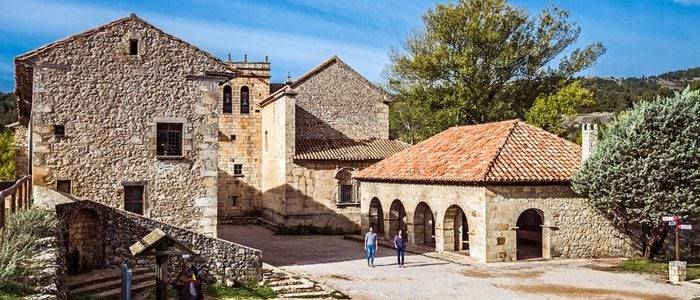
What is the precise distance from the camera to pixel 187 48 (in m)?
21.1

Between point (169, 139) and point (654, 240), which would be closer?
point (169, 139)

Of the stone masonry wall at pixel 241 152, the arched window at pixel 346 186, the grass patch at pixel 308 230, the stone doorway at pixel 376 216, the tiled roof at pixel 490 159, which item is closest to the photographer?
the tiled roof at pixel 490 159

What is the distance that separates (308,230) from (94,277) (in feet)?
61.4

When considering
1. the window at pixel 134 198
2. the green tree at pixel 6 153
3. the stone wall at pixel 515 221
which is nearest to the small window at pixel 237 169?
the stone wall at pixel 515 221

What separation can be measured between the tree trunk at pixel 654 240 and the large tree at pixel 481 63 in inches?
647

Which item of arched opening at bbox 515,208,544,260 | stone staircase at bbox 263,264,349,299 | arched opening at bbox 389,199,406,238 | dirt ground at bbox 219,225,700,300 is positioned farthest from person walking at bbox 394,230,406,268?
arched opening at bbox 389,199,406,238

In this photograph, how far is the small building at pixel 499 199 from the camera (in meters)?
23.0

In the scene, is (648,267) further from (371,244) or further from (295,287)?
(295,287)

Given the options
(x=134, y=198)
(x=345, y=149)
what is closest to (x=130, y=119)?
(x=134, y=198)

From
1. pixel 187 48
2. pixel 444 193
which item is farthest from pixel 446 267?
pixel 187 48

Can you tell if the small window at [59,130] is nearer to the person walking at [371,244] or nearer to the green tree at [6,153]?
the person walking at [371,244]

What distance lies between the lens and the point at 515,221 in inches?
907

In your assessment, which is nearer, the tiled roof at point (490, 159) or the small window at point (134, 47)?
the small window at point (134, 47)

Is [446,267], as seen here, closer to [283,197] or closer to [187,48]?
[187,48]
